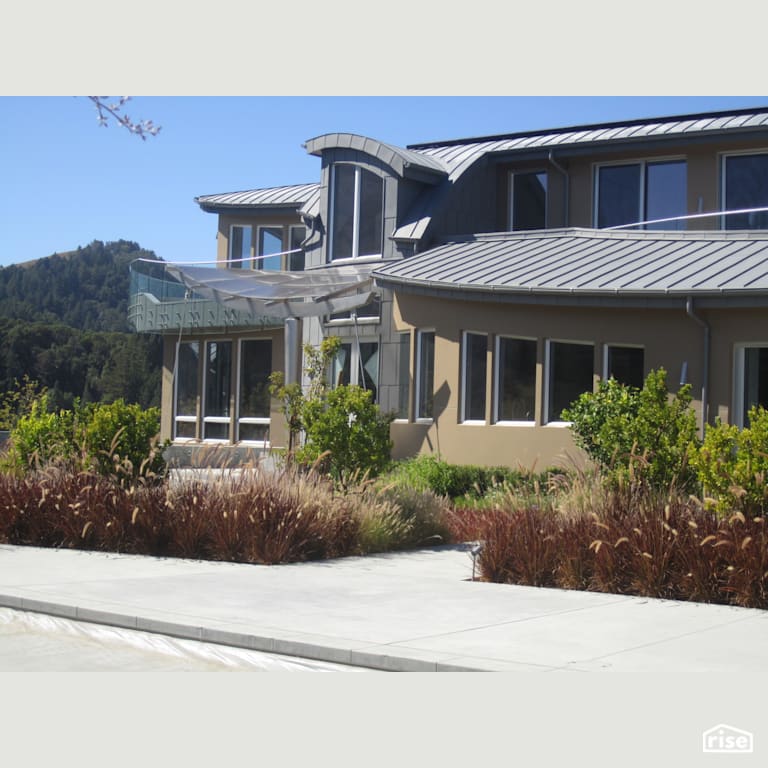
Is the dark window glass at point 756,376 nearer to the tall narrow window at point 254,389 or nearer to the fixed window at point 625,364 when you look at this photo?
the fixed window at point 625,364

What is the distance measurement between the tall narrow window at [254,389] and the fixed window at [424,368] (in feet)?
28.7

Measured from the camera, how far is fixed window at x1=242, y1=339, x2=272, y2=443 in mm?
29250

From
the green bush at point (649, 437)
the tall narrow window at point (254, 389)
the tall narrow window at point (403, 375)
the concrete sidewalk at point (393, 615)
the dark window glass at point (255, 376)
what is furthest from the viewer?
the dark window glass at point (255, 376)

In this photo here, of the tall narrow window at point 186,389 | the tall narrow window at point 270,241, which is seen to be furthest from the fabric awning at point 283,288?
the tall narrow window at point 186,389

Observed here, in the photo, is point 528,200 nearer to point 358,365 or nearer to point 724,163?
point 724,163

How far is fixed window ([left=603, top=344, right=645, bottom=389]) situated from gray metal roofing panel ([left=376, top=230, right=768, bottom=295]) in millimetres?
1303

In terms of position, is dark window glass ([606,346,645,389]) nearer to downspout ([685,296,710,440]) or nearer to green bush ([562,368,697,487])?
downspout ([685,296,710,440])

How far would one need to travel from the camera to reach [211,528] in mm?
12844

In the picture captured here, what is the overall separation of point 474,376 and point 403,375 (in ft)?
6.76

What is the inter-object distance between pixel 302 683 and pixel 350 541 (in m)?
6.41

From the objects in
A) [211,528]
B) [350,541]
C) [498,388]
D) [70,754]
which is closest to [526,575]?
[350,541]

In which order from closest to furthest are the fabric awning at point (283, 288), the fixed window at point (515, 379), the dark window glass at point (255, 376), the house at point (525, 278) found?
the house at point (525, 278) < the fixed window at point (515, 379) < the fabric awning at point (283, 288) < the dark window glass at point (255, 376)

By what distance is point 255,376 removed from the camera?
29.7 m

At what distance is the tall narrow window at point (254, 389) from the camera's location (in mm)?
29250
